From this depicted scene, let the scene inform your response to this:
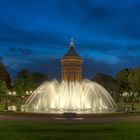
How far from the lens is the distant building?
87812 mm

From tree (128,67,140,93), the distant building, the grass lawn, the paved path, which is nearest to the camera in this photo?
the grass lawn

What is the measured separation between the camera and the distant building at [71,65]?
288 feet

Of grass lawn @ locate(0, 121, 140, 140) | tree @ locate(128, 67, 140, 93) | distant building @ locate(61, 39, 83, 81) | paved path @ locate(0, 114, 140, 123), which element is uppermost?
distant building @ locate(61, 39, 83, 81)

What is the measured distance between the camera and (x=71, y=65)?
90.8 m

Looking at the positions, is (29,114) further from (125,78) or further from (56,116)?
(125,78)

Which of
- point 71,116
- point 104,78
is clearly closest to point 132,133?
point 71,116

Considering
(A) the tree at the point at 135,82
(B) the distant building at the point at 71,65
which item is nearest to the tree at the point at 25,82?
(B) the distant building at the point at 71,65

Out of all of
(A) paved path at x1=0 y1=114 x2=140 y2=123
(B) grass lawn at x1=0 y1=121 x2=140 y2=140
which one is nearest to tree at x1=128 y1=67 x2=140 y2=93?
(A) paved path at x1=0 y1=114 x2=140 y2=123

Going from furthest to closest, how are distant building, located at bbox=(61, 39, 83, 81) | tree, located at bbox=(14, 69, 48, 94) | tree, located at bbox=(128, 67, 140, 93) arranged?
1. tree, located at bbox=(128, 67, 140, 93)
2. distant building, located at bbox=(61, 39, 83, 81)
3. tree, located at bbox=(14, 69, 48, 94)

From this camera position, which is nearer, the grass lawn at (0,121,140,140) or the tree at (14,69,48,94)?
the grass lawn at (0,121,140,140)

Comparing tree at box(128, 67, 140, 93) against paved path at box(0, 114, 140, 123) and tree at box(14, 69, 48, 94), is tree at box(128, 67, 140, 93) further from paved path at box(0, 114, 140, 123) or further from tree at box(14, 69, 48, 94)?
paved path at box(0, 114, 140, 123)

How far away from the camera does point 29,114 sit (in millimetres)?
28938

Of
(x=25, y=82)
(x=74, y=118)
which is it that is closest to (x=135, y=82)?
(x=25, y=82)

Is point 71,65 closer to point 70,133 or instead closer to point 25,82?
point 25,82
